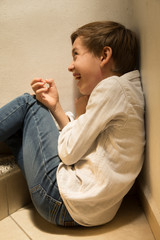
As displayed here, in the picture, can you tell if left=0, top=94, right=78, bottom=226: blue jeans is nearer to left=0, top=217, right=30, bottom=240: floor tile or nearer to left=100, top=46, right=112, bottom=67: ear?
left=0, top=217, right=30, bottom=240: floor tile

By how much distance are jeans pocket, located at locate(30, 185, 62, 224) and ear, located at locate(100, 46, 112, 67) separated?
0.53 metres

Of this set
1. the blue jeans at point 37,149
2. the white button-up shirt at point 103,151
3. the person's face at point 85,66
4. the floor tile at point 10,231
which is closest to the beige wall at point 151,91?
the white button-up shirt at point 103,151

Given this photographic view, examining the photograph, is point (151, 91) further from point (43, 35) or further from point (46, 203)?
point (43, 35)

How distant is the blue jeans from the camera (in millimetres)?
875

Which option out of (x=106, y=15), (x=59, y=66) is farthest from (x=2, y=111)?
(x=106, y=15)

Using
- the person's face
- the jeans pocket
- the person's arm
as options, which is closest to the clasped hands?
the person's arm

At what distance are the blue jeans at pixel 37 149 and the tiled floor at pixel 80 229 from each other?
0.04 metres

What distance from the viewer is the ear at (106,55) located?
970 millimetres

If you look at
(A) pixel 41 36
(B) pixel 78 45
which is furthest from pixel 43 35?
(B) pixel 78 45

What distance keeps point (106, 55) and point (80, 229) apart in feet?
2.19

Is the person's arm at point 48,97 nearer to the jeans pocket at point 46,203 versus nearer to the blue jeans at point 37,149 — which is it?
the blue jeans at point 37,149

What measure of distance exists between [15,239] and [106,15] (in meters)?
1.02

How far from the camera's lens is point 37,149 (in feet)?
3.02

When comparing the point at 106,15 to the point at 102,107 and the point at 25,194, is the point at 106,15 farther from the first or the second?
the point at 25,194
